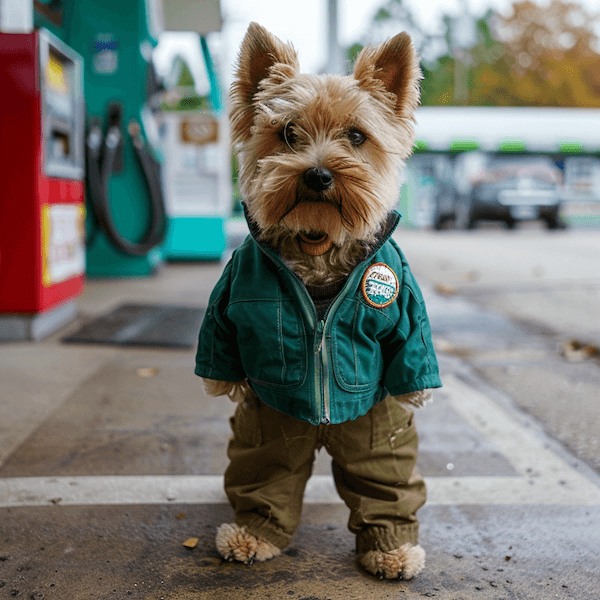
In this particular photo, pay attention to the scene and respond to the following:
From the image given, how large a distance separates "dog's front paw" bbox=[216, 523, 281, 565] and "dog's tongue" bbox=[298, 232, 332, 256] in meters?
0.88

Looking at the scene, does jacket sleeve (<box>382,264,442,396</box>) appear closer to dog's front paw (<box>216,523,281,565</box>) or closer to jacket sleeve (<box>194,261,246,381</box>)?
jacket sleeve (<box>194,261,246,381</box>)

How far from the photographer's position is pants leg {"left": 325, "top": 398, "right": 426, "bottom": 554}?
79.2 inches

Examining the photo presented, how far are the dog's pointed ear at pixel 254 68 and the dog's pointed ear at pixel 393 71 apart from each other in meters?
0.19

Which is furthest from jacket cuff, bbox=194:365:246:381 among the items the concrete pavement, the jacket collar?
the concrete pavement

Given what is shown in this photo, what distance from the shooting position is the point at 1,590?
6.09ft

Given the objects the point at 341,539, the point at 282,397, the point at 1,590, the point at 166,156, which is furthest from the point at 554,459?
the point at 166,156

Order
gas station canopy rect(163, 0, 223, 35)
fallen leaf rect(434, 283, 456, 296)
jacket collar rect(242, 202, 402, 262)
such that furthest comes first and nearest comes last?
gas station canopy rect(163, 0, 223, 35) → fallen leaf rect(434, 283, 456, 296) → jacket collar rect(242, 202, 402, 262)

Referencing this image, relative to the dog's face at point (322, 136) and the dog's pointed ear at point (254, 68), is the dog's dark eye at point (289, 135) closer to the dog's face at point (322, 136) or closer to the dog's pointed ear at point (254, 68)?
the dog's face at point (322, 136)

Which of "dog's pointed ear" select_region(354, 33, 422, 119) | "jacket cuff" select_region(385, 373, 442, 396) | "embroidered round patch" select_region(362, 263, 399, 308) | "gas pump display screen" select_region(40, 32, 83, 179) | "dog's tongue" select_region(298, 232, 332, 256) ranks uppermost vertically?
"gas pump display screen" select_region(40, 32, 83, 179)

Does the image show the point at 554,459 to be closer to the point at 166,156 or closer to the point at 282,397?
the point at 282,397

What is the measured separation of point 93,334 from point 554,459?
3.28 meters

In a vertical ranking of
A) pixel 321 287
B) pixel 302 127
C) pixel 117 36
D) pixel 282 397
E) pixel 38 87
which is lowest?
pixel 282 397

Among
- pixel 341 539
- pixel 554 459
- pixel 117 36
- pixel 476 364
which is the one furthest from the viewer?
pixel 117 36

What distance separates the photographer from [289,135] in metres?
1.81
